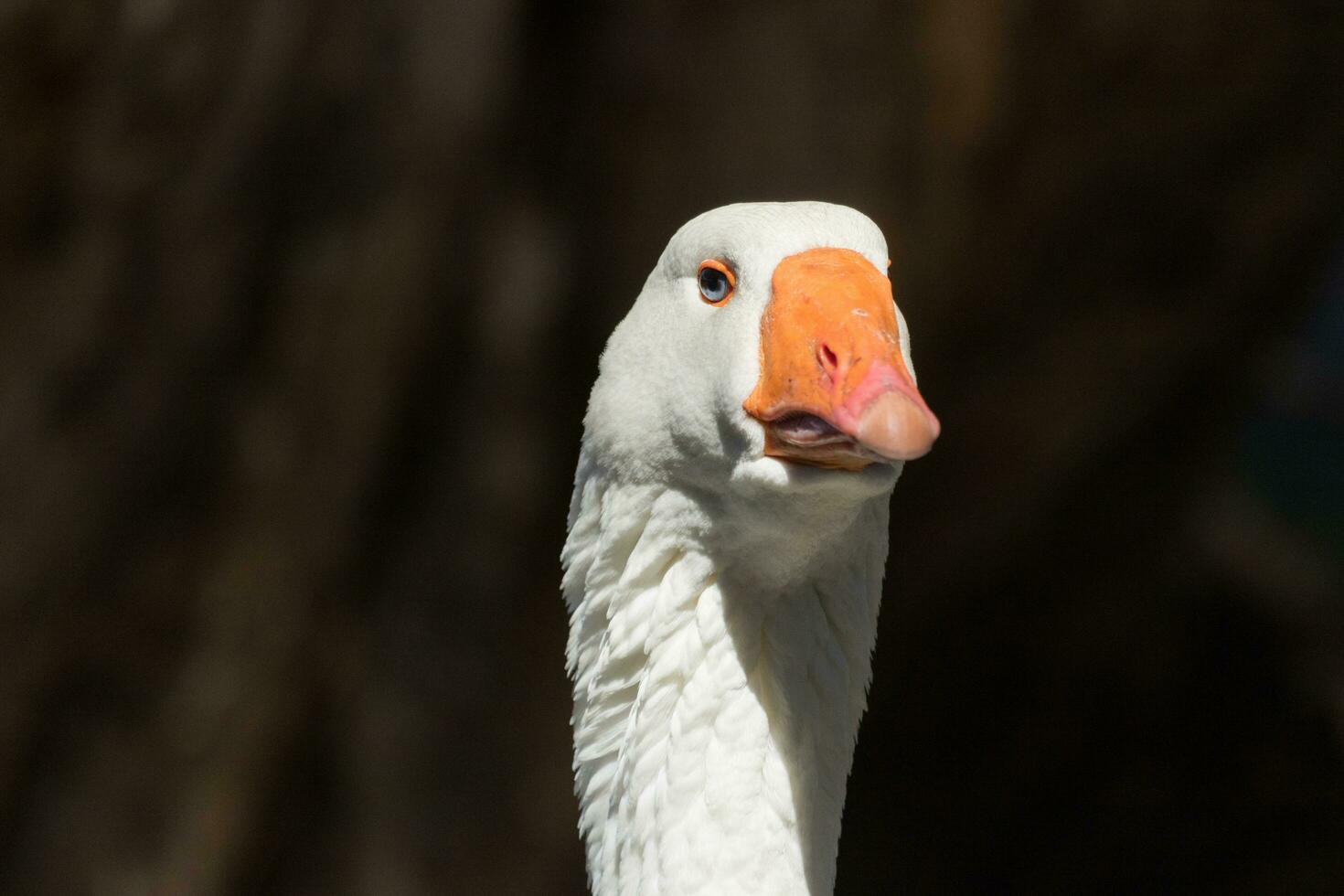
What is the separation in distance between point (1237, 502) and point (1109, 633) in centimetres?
89

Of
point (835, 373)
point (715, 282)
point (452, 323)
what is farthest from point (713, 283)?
point (452, 323)

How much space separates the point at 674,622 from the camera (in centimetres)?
225

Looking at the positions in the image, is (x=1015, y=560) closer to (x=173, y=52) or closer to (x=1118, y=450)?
(x=1118, y=450)

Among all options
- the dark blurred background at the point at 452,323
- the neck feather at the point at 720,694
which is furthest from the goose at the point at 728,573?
the dark blurred background at the point at 452,323

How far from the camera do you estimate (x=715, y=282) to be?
87.7 inches

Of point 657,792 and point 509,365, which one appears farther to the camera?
point 509,365

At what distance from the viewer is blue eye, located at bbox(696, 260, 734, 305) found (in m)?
2.20

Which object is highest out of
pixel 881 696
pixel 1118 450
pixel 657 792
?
pixel 1118 450

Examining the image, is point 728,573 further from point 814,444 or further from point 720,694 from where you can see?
point 814,444

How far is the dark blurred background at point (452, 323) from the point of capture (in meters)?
4.28

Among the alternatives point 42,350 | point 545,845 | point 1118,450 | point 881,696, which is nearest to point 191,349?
point 42,350

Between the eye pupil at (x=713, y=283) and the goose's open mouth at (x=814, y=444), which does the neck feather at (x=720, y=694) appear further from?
the eye pupil at (x=713, y=283)

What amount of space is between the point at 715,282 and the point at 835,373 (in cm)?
47

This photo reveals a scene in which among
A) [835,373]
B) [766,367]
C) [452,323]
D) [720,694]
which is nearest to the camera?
[835,373]
